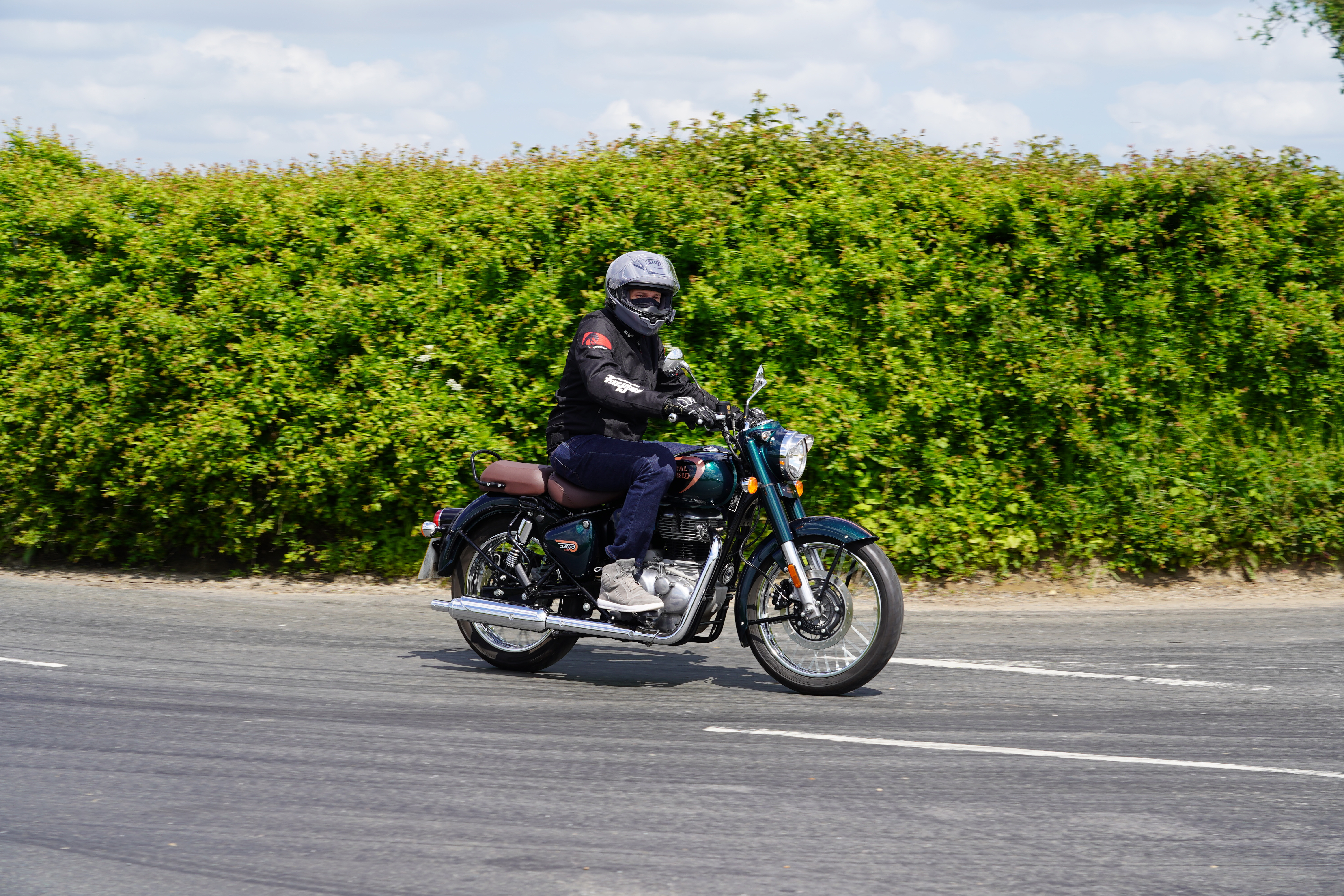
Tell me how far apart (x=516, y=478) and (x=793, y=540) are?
5.30 ft

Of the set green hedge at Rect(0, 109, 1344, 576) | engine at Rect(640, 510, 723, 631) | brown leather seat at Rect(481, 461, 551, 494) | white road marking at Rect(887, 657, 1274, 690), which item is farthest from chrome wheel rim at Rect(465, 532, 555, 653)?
green hedge at Rect(0, 109, 1344, 576)

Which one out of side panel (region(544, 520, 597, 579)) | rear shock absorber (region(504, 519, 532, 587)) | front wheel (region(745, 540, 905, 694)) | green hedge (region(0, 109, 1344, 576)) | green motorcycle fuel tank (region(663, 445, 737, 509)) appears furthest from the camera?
green hedge (region(0, 109, 1344, 576))

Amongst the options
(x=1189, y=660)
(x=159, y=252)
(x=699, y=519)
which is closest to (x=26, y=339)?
(x=159, y=252)

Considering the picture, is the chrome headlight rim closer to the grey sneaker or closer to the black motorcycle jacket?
the black motorcycle jacket

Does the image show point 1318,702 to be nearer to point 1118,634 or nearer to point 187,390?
point 1118,634

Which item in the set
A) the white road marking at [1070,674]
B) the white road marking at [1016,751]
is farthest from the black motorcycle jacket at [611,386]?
the white road marking at [1070,674]

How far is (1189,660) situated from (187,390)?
7.74 metres

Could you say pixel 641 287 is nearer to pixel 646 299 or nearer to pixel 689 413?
pixel 646 299

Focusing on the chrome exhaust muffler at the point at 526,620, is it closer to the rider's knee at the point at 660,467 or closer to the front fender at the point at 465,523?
the front fender at the point at 465,523

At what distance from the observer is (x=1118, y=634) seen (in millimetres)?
7844

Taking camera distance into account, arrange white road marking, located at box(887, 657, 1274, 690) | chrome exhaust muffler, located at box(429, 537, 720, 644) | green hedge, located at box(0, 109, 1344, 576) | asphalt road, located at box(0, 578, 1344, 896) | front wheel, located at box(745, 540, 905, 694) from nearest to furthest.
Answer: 1. asphalt road, located at box(0, 578, 1344, 896)
2. front wheel, located at box(745, 540, 905, 694)
3. chrome exhaust muffler, located at box(429, 537, 720, 644)
4. white road marking, located at box(887, 657, 1274, 690)
5. green hedge, located at box(0, 109, 1344, 576)

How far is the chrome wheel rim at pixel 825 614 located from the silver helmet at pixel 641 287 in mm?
1474

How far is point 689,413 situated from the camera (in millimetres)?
6117

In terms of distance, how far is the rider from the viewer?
6.20 meters
